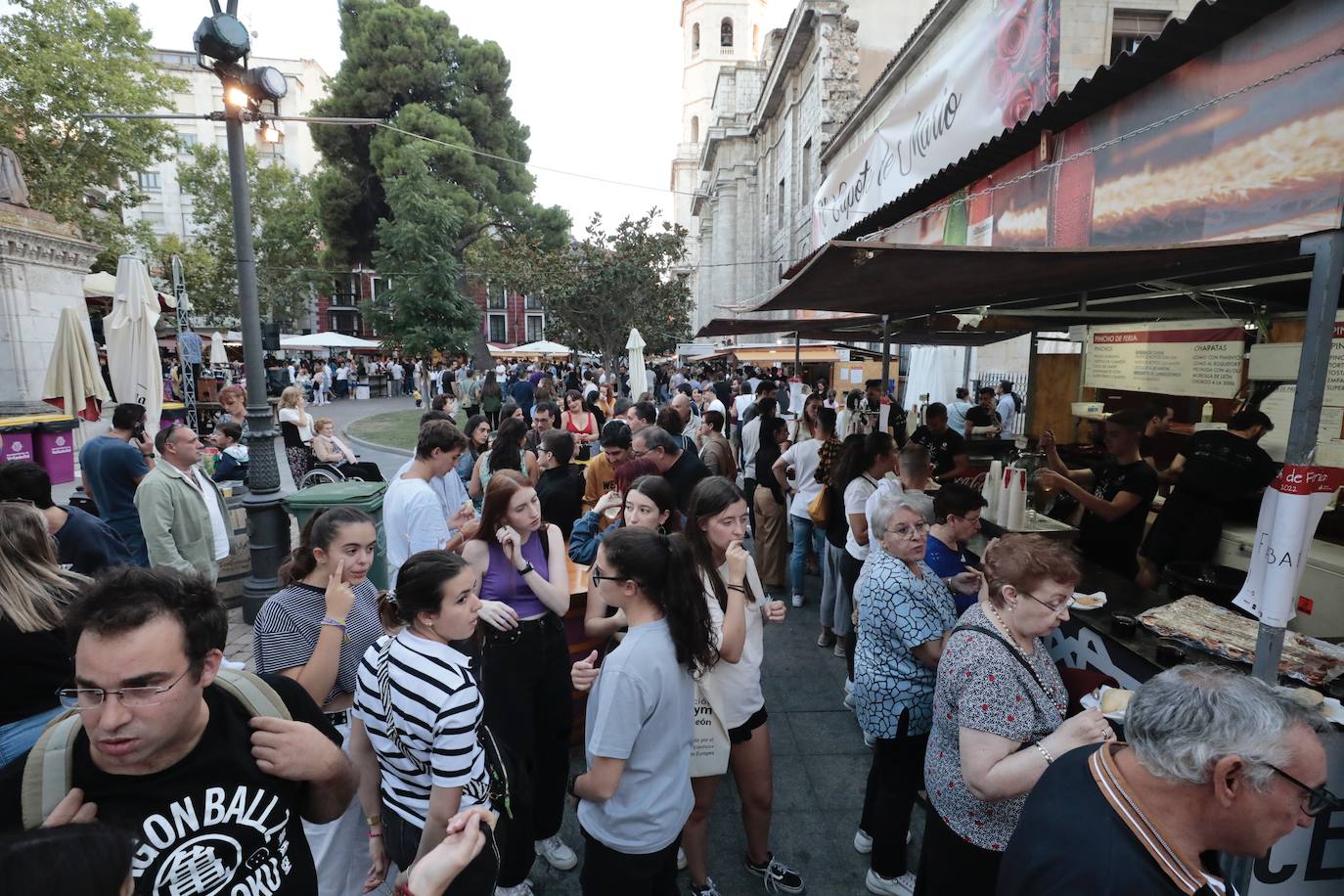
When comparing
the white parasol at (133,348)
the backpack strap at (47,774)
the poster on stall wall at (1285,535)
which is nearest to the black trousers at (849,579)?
the poster on stall wall at (1285,535)

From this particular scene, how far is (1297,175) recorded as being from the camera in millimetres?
4020

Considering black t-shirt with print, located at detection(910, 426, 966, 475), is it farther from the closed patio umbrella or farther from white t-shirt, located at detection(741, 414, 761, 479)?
the closed patio umbrella

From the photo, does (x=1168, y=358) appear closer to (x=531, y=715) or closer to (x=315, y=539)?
(x=531, y=715)

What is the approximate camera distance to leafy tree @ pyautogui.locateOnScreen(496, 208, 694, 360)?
1889 cm

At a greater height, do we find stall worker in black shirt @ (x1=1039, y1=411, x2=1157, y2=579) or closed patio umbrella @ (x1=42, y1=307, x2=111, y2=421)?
closed patio umbrella @ (x1=42, y1=307, x2=111, y2=421)

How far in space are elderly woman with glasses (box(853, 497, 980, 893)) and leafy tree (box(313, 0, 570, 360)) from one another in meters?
27.8

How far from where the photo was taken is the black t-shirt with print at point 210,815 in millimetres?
1440

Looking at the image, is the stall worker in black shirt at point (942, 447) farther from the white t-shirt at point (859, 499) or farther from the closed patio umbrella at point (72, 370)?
the closed patio umbrella at point (72, 370)

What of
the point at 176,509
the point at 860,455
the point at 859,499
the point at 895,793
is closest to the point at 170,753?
the point at 895,793

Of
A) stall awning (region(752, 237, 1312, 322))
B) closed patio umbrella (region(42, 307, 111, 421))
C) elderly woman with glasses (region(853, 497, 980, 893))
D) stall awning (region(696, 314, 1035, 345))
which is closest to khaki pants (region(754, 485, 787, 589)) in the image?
stall awning (region(696, 314, 1035, 345))

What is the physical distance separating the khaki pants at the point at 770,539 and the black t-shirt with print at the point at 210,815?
5.33 m

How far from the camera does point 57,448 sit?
11.3 metres

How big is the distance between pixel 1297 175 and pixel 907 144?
587 centimetres

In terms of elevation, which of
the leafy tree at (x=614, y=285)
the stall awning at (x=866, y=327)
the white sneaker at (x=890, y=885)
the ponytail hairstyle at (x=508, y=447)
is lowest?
the white sneaker at (x=890, y=885)
